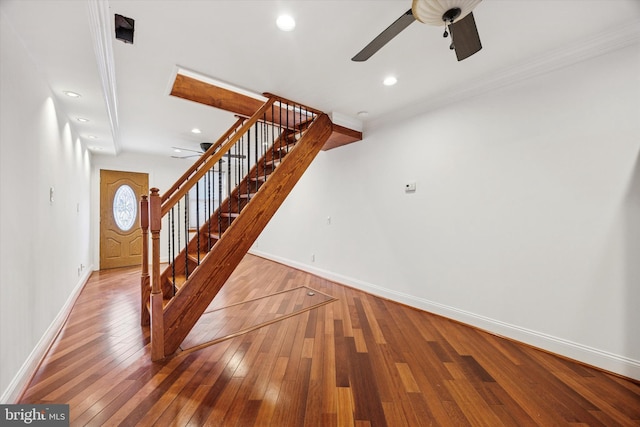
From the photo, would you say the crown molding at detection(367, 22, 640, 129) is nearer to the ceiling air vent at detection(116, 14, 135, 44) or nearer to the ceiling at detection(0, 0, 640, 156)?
the ceiling at detection(0, 0, 640, 156)

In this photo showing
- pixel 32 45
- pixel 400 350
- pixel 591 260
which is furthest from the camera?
pixel 400 350

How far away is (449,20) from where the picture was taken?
1.33 meters

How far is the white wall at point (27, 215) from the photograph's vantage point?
1.51 m

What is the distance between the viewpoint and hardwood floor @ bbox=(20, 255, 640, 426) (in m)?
1.46

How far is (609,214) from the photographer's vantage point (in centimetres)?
193

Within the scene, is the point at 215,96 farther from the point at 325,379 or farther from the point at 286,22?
the point at 325,379

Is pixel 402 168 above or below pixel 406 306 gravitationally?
above

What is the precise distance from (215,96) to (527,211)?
3514 mm

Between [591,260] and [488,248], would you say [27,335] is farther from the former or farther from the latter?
[591,260]

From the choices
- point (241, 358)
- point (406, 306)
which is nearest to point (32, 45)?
point (241, 358)

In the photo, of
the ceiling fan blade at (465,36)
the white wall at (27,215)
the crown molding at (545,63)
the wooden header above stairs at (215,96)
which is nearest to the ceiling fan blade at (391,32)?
the ceiling fan blade at (465,36)

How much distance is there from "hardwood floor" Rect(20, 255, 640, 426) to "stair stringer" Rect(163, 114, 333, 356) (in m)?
0.29

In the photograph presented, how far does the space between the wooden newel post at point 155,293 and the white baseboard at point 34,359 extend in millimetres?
719

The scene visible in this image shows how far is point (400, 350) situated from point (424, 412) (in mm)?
689
